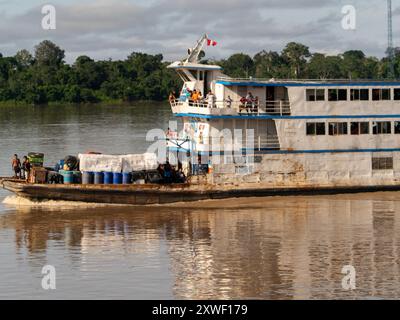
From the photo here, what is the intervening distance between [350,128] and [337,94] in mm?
1497

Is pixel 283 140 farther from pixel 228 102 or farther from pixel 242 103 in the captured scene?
pixel 228 102

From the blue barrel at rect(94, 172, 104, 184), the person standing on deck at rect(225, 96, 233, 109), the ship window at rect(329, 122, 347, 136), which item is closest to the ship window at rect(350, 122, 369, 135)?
the ship window at rect(329, 122, 347, 136)

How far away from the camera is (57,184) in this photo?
115ft

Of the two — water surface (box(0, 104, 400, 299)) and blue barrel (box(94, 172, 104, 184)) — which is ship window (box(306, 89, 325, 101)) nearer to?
water surface (box(0, 104, 400, 299))

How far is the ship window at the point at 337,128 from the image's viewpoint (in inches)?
1452

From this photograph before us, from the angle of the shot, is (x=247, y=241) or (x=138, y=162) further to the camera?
(x=138, y=162)

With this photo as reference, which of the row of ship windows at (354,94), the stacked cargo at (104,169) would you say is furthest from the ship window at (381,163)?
the stacked cargo at (104,169)

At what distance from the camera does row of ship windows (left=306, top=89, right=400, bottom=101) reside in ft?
121

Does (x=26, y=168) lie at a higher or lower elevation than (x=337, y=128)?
lower

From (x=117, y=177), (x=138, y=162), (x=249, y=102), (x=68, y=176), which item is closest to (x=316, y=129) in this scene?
(x=249, y=102)

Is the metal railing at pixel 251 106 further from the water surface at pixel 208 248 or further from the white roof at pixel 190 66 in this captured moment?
the water surface at pixel 208 248

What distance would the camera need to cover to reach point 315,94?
121 feet
